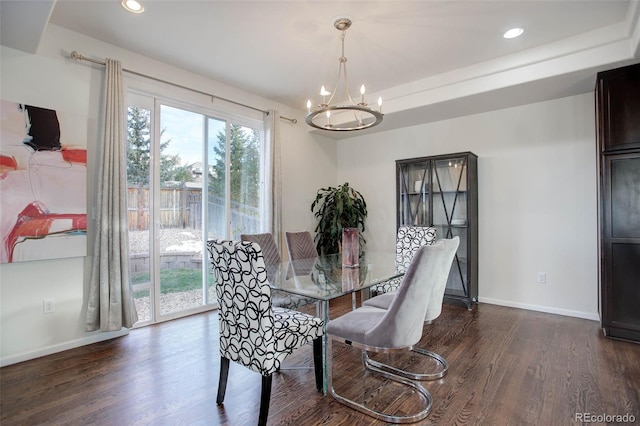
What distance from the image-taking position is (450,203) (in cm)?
423

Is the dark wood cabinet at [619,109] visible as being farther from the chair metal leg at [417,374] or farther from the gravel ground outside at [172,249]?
the gravel ground outside at [172,249]

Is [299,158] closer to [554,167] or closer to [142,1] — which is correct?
[142,1]

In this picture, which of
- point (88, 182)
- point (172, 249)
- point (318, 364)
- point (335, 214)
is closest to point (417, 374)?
point (318, 364)

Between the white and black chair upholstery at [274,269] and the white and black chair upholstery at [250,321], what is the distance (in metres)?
0.45

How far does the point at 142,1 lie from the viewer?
96.8 inches

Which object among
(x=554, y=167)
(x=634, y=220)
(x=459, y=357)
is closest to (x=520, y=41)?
(x=554, y=167)

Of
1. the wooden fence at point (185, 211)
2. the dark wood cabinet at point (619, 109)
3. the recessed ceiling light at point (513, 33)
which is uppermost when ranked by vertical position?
the recessed ceiling light at point (513, 33)

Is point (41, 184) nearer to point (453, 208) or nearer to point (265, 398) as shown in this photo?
point (265, 398)

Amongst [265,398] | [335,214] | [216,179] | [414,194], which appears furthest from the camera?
[335,214]

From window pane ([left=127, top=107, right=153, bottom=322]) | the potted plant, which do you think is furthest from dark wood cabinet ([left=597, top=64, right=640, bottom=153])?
window pane ([left=127, top=107, right=153, bottom=322])

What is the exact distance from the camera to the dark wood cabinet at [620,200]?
2.85m

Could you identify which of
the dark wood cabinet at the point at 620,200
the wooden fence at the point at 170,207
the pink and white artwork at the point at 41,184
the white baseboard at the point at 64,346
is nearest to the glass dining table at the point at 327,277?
the wooden fence at the point at 170,207

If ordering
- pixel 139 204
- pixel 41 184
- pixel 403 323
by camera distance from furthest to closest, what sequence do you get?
pixel 139 204 → pixel 41 184 → pixel 403 323

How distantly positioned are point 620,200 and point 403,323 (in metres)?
2.59
